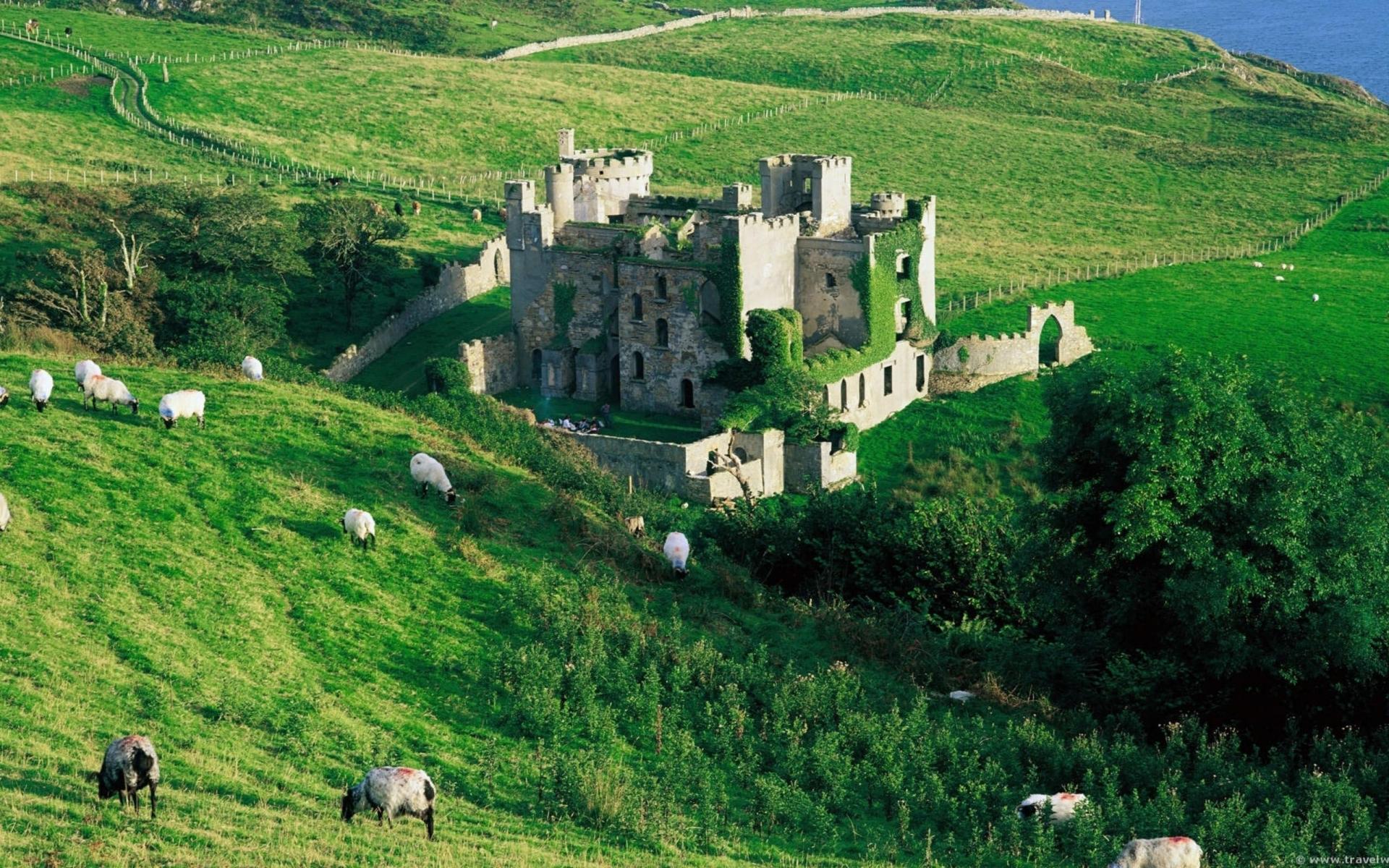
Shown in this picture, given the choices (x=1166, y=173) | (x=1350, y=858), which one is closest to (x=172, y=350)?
(x=1350, y=858)

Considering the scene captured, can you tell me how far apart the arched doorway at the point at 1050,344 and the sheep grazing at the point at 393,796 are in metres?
48.7

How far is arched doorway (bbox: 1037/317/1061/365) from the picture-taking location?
231 feet

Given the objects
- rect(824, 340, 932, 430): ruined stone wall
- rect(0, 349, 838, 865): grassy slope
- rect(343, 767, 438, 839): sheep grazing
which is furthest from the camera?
rect(824, 340, 932, 430): ruined stone wall

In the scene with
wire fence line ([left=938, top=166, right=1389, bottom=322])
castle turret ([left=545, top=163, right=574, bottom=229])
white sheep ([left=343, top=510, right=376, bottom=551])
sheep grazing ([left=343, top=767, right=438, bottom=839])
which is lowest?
wire fence line ([left=938, top=166, right=1389, bottom=322])

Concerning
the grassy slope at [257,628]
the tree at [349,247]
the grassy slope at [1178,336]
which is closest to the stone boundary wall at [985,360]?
the grassy slope at [1178,336]

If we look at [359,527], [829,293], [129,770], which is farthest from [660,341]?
[129,770]

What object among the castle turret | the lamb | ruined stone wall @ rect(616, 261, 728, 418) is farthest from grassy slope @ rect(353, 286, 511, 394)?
the lamb

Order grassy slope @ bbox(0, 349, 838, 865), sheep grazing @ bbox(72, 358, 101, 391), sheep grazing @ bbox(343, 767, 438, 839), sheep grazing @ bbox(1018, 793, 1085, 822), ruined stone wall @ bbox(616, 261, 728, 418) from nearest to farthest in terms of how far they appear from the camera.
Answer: grassy slope @ bbox(0, 349, 838, 865)
sheep grazing @ bbox(343, 767, 438, 839)
sheep grazing @ bbox(1018, 793, 1085, 822)
sheep grazing @ bbox(72, 358, 101, 391)
ruined stone wall @ bbox(616, 261, 728, 418)

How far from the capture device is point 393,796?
24172 mm

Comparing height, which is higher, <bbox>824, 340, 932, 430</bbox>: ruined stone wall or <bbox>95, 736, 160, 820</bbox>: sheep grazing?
<bbox>95, 736, 160, 820</bbox>: sheep grazing

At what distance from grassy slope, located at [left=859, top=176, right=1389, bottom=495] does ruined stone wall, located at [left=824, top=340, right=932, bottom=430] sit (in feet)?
2.39

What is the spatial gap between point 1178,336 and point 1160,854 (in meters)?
49.4

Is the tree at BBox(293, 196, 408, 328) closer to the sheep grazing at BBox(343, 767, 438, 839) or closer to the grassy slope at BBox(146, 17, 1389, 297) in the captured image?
→ the grassy slope at BBox(146, 17, 1389, 297)

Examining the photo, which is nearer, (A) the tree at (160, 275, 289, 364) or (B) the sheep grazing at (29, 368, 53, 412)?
(B) the sheep grazing at (29, 368, 53, 412)
